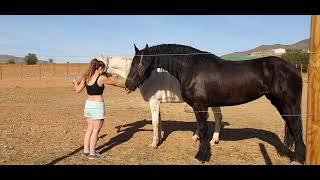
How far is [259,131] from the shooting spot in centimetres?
875

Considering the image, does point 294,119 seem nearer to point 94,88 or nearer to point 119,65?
point 94,88

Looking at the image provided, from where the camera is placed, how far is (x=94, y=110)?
589cm

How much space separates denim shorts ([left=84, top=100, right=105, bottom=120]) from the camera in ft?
19.3

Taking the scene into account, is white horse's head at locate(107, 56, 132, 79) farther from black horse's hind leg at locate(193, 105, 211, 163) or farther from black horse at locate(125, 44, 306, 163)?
black horse's hind leg at locate(193, 105, 211, 163)

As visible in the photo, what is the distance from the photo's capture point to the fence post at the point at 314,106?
3.22 meters

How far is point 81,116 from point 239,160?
17.7 ft

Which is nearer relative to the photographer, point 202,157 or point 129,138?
point 202,157

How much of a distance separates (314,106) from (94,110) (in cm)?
356

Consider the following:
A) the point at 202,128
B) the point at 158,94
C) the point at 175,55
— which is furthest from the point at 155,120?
the point at 175,55

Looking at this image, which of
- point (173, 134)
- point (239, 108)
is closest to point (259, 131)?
point (173, 134)

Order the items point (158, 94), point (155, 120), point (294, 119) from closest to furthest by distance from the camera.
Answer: point (294, 119) → point (155, 120) → point (158, 94)

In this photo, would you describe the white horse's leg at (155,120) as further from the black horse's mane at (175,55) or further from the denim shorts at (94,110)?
the denim shorts at (94,110)

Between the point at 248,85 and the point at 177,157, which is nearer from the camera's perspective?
the point at 248,85
